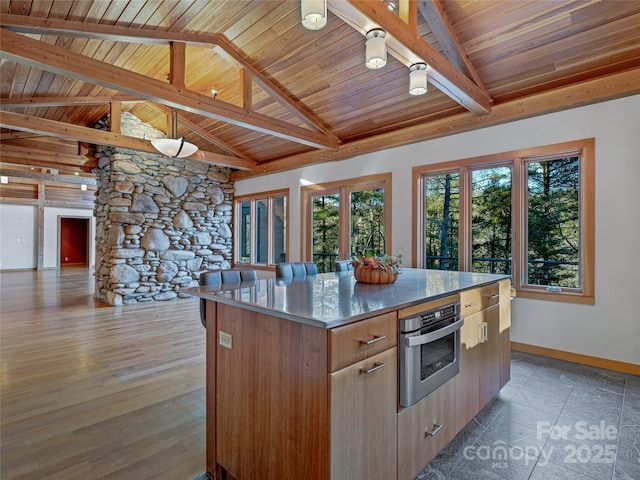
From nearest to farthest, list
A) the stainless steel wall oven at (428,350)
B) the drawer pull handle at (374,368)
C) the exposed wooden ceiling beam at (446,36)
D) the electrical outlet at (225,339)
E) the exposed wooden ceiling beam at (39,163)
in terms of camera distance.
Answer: the drawer pull handle at (374,368), the stainless steel wall oven at (428,350), the electrical outlet at (225,339), the exposed wooden ceiling beam at (446,36), the exposed wooden ceiling beam at (39,163)

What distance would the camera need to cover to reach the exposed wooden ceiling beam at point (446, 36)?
2877 mm

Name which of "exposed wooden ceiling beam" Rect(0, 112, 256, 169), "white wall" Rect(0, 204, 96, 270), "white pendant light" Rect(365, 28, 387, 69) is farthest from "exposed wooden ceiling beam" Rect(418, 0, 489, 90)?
"white wall" Rect(0, 204, 96, 270)

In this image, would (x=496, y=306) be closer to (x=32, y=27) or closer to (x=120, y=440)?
(x=120, y=440)

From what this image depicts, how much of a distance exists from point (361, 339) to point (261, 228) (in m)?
6.19

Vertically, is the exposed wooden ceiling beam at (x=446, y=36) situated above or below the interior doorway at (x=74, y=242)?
above

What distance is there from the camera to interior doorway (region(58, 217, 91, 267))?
1402cm

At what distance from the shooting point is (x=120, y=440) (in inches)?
76.7

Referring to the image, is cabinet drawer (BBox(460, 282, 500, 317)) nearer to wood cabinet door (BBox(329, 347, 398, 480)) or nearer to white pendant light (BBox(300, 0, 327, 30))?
wood cabinet door (BBox(329, 347, 398, 480))

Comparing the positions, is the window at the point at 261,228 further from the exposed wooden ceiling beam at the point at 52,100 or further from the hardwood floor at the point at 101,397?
the exposed wooden ceiling beam at the point at 52,100

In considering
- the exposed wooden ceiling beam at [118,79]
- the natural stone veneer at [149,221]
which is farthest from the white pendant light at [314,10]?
the natural stone veneer at [149,221]

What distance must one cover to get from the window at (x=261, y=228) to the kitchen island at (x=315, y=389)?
4.92 metres

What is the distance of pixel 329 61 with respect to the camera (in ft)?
12.8

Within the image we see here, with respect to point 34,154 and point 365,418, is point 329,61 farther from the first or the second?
point 34,154

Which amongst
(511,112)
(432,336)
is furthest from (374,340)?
(511,112)
